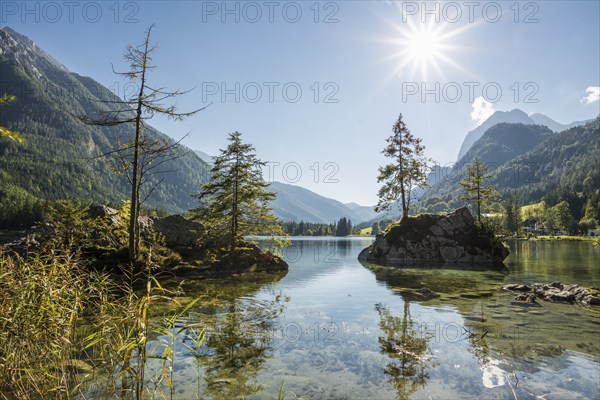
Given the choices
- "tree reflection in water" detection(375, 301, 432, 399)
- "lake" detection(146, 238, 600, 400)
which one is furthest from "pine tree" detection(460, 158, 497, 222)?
"tree reflection in water" detection(375, 301, 432, 399)

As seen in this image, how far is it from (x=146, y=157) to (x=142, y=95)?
153 inches

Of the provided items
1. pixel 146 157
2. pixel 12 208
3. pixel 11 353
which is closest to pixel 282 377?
pixel 11 353

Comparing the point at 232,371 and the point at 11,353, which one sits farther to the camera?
the point at 232,371

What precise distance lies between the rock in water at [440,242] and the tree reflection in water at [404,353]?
29.7 m

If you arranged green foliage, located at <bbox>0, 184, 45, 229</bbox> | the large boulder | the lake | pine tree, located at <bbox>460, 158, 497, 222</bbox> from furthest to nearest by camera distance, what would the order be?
green foliage, located at <bbox>0, 184, 45, 229</bbox> < pine tree, located at <bbox>460, 158, 497, 222</bbox> < the large boulder < the lake

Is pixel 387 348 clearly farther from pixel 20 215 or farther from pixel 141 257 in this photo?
pixel 20 215

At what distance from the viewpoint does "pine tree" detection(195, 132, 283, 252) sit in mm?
30703

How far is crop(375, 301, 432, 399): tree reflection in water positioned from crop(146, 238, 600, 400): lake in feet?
0.11

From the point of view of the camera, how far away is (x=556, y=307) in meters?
16.8

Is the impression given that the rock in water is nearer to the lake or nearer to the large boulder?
the lake

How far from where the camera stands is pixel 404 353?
10.0 m

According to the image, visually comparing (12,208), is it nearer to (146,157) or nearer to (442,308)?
(146,157)

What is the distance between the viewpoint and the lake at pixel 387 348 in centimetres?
774

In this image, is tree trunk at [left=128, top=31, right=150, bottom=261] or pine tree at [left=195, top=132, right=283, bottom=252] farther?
pine tree at [left=195, top=132, right=283, bottom=252]
